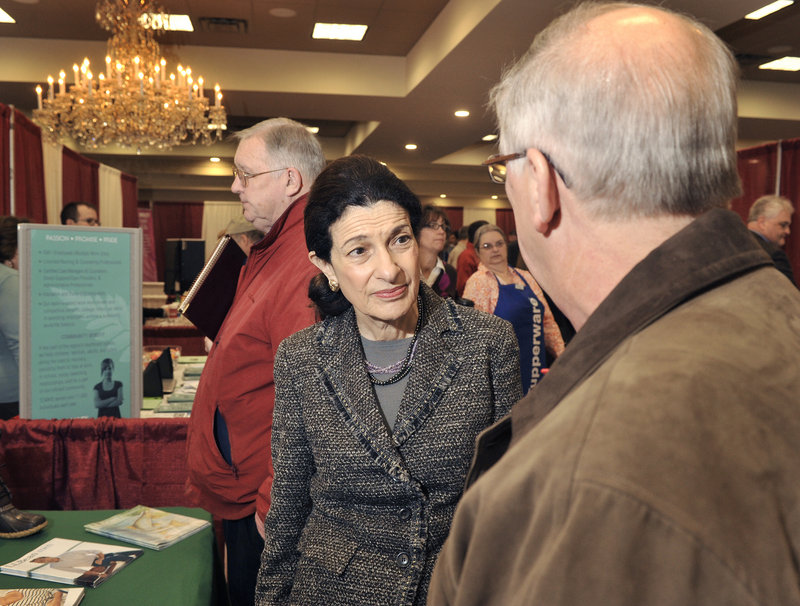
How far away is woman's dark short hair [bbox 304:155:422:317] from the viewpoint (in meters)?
1.54

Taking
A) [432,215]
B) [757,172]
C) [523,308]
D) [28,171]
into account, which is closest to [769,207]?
[757,172]

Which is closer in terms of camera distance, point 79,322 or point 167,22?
point 79,322

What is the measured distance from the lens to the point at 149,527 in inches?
76.8

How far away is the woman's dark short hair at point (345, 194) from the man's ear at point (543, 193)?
0.81 meters

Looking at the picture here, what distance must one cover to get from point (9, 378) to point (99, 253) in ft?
3.14

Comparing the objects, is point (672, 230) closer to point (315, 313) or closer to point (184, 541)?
point (315, 313)

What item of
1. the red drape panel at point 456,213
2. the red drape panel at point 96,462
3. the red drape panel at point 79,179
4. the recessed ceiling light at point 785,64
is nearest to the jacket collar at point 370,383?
the red drape panel at point 96,462

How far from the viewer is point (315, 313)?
1788mm

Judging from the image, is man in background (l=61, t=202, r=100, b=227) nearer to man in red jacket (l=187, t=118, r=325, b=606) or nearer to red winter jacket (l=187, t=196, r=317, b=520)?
man in red jacket (l=187, t=118, r=325, b=606)

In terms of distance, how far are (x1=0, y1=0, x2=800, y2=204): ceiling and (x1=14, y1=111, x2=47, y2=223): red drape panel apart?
3.81 feet

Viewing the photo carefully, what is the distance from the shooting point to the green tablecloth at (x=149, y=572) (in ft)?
5.14

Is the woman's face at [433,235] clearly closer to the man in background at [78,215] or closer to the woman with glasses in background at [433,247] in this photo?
the woman with glasses in background at [433,247]

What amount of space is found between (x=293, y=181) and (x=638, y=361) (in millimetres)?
1666

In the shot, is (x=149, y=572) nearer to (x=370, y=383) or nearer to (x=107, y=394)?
(x=370, y=383)
